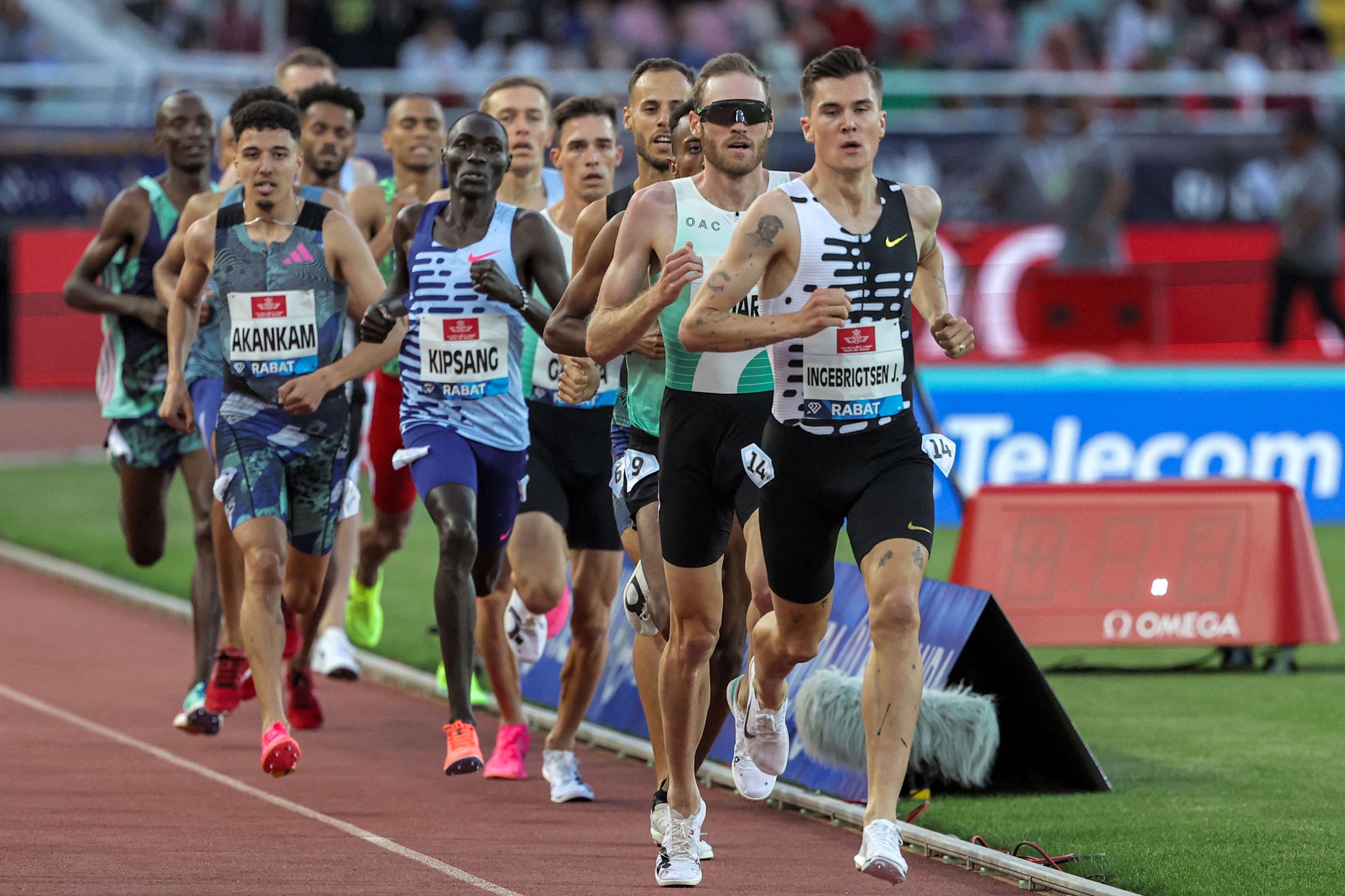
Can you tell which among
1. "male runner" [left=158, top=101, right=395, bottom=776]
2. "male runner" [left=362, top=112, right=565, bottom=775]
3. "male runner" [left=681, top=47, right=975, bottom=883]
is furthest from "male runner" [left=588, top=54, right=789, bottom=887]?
"male runner" [left=158, top=101, right=395, bottom=776]

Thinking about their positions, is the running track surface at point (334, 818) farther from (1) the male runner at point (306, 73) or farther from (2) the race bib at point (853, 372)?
(1) the male runner at point (306, 73)

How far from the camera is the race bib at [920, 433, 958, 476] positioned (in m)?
6.84

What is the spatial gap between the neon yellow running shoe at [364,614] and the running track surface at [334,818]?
0.36 metres

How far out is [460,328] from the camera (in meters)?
8.64

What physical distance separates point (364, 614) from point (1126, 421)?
6652 mm

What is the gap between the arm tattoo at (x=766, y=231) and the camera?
21.8 ft

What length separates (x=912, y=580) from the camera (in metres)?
6.52

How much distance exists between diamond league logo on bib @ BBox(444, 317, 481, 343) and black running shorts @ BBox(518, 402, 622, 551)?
1.73 feet

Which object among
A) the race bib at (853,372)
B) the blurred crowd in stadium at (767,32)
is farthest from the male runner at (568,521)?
the blurred crowd in stadium at (767,32)

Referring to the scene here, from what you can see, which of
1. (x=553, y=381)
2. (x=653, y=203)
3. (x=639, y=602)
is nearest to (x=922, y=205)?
(x=653, y=203)

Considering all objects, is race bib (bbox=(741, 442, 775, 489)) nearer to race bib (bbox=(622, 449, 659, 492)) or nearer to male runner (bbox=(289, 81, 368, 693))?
race bib (bbox=(622, 449, 659, 492))

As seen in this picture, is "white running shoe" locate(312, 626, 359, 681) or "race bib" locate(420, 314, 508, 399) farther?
"white running shoe" locate(312, 626, 359, 681)

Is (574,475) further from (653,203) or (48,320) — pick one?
(48,320)

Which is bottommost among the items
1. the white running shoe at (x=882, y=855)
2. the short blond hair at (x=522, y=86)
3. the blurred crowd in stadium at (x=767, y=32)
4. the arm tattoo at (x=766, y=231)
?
the white running shoe at (x=882, y=855)
